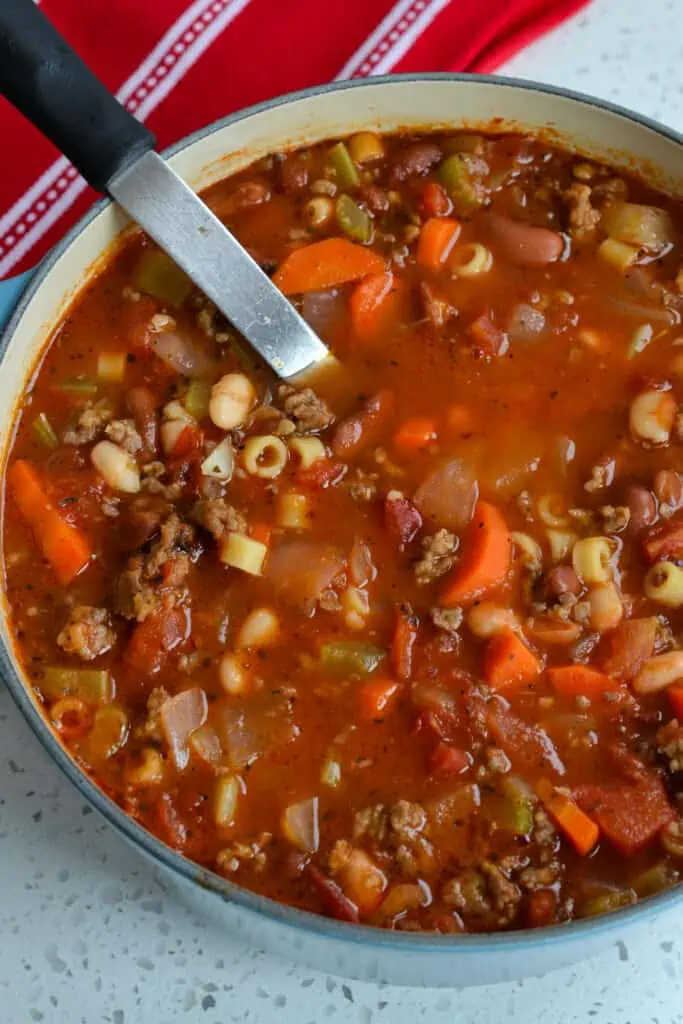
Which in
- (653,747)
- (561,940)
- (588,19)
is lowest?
(653,747)

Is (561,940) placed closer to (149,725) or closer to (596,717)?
(596,717)

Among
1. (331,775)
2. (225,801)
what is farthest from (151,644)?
(331,775)

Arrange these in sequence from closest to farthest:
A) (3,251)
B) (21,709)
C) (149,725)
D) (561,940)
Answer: (561,940), (21,709), (149,725), (3,251)

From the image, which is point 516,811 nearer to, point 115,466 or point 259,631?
point 259,631

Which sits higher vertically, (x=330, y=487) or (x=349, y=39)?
(x=349, y=39)

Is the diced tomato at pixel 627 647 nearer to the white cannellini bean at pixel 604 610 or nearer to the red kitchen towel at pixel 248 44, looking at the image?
the white cannellini bean at pixel 604 610

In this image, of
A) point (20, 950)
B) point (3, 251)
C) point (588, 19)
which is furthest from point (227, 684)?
point (588, 19)

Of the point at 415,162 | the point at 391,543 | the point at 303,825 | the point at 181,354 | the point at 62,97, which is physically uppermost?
the point at 62,97

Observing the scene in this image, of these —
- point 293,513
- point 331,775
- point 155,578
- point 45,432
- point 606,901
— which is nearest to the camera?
point 606,901
